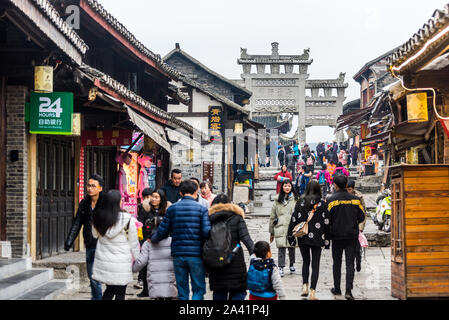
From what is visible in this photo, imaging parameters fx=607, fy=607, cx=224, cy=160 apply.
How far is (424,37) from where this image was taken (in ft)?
34.1

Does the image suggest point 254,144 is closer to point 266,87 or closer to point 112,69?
point 266,87

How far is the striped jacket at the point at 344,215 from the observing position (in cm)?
946

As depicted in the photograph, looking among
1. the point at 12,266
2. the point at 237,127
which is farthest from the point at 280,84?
the point at 12,266

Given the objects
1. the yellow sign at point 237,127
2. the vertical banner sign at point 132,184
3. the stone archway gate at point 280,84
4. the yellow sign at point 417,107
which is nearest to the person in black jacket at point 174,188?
the yellow sign at point 417,107

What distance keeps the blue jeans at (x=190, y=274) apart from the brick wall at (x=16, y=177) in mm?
4382

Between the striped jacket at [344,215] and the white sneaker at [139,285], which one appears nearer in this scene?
the striped jacket at [344,215]

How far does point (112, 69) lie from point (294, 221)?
8822 mm

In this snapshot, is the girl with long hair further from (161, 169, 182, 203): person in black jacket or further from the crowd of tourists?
the crowd of tourists

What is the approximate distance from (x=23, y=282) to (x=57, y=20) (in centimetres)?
409

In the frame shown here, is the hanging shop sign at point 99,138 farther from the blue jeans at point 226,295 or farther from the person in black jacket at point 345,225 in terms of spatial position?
the blue jeans at point 226,295

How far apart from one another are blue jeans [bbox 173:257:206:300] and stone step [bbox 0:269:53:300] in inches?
104

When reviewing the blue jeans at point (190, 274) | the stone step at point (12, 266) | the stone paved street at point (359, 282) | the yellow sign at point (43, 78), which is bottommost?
the stone paved street at point (359, 282)

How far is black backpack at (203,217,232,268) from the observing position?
23.8ft

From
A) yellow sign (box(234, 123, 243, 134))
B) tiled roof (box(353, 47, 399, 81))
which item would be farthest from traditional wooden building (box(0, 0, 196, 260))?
tiled roof (box(353, 47, 399, 81))
